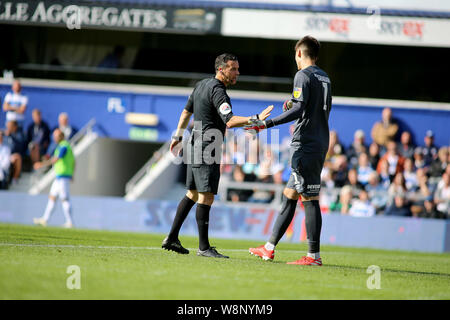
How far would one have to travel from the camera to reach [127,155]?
24516 millimetres

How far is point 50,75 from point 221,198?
9043 millimetres

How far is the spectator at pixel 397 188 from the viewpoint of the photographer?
55.6 feet

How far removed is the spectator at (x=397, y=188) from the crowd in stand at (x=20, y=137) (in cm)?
966

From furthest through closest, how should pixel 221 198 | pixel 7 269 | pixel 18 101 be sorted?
pixel 18 101
pixel 221 198
pixel 7 269

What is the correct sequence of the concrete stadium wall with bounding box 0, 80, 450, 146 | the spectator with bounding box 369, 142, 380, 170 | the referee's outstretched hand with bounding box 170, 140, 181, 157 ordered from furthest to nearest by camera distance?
1. the concrete stadium wall with bounding box 0, 80, 450, 146
2. the spectator with bounding box 369, 142, 380, 170
3. the referee's outstretched hand with bounding box 170, 140, 181, 157

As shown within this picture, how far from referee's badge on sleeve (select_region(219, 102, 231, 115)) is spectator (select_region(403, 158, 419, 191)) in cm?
1106

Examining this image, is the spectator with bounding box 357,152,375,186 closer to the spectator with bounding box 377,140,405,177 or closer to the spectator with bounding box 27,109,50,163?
the spectator with bounding box 377,140,405,177

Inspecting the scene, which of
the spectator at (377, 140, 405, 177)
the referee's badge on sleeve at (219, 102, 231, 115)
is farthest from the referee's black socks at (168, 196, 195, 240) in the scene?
the spectator at (377, 140, 405, 177)

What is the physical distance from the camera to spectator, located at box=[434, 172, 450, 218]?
16859 mm

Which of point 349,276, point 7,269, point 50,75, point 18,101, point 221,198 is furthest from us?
point 50,75

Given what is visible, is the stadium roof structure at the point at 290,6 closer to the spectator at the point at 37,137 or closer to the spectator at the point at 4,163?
the spectator at the point at 37,137

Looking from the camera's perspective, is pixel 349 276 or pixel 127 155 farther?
pixel 127 155

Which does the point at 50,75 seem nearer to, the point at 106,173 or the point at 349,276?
the point at 106,173

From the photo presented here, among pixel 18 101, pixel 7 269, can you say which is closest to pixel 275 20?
pixel 18 101
